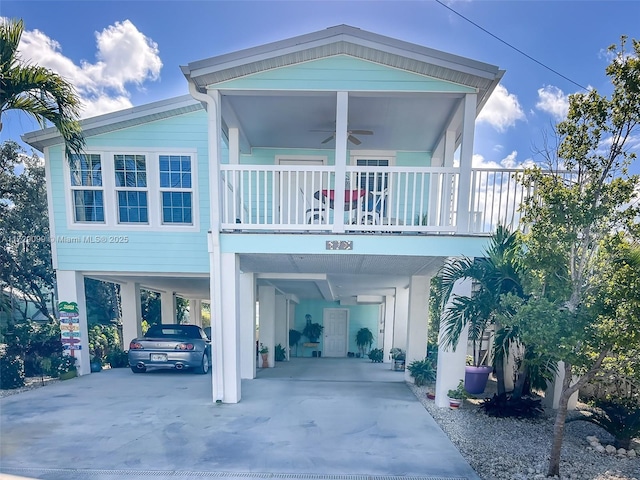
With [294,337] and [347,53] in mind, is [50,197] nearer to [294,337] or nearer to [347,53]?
[347,53]

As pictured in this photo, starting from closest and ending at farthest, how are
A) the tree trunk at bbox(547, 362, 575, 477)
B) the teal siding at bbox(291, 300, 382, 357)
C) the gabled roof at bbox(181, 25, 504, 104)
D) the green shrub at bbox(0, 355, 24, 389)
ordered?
the tree trunk at bbox(547, 362, 575, 477)
the gabled roof at bbox(181, 25, 504, 104)
the green shrub at bbox(0, 355, 24, 389)
the teal siding at bbox(291, 300, 382, 357)

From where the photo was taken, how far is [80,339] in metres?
7.69

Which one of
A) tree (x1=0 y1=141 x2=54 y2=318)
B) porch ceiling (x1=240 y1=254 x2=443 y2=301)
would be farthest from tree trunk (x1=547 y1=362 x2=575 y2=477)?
tree (x1=0 y1=141 x2=54 y2=318)

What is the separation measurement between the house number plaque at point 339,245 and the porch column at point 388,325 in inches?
327

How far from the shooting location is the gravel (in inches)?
139

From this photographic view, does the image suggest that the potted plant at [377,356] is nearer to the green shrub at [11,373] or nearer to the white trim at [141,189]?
the white trim at [141,189]

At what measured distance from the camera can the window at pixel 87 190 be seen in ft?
24.5

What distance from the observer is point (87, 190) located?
7.50 meters

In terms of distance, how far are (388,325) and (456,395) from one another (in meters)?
8.52

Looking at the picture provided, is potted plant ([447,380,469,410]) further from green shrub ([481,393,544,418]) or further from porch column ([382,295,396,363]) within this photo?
porch column ([382,295,396,363])

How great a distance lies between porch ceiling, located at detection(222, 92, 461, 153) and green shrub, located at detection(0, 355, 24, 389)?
6590 mm

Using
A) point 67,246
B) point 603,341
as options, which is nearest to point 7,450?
point 67,246

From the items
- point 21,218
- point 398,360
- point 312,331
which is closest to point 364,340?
point 312,331

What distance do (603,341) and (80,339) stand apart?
9.70m
